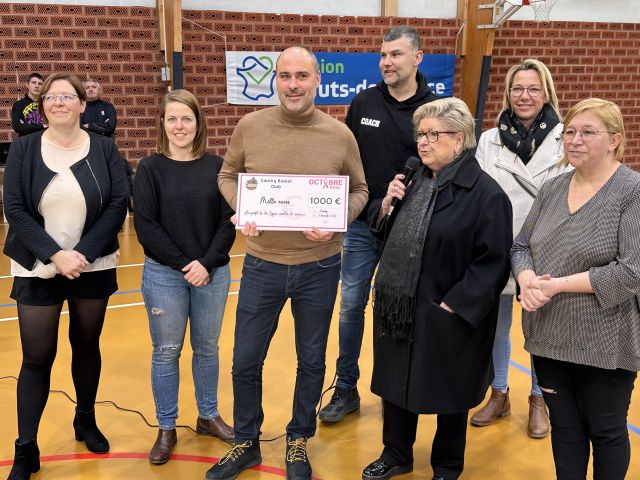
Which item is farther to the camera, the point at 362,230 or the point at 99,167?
the point at 362,230

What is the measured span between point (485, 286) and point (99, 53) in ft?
25.9

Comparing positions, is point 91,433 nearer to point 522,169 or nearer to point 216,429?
point 216,429

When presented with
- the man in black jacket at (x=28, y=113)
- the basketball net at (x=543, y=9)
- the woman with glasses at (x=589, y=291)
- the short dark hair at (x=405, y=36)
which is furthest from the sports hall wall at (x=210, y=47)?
the woman with glasses at (x=589, y=291)

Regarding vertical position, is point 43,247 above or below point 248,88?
below

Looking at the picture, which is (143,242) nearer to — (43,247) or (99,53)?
(43,247)

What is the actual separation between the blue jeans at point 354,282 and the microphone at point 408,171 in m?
0.67

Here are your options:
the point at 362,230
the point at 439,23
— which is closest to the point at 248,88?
the point at 439,23

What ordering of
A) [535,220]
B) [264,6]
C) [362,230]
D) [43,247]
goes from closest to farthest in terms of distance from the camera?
1. [535,220]
2. [43,247]
3. [362,230]
4. [264,6]

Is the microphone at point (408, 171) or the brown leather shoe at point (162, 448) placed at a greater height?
the microphone at point (408, 171)

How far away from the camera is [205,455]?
10.8ft

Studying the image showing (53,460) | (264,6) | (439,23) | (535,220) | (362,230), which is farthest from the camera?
(439,23)

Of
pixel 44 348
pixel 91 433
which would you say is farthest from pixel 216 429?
pixel 44 348

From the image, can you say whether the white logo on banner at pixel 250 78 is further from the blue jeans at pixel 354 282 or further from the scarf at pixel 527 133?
the scarf at pixel 527 133

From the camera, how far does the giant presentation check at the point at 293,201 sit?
2797 mm
